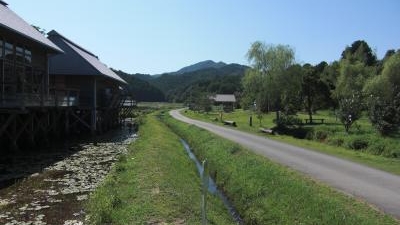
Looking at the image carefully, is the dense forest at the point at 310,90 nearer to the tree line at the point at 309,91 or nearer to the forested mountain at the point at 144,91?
the tree line at the point at 309,91

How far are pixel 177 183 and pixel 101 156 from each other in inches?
381

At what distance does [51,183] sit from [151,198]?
203 inches

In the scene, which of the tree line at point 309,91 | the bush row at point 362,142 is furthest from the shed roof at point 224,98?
the bush row at point 362,142

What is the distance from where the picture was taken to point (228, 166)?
62.3 feet

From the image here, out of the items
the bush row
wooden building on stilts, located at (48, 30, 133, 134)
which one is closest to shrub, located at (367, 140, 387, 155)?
the bush row

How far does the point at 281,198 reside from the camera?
41.3 feet

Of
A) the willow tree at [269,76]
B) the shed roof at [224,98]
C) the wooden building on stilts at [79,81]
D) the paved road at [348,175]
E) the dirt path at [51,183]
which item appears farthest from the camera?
the shed roof at [224,98]

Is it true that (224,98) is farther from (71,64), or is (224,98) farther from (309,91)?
(71,64)

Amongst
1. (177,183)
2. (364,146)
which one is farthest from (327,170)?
(364,146)

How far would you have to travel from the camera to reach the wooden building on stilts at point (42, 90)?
2388cm

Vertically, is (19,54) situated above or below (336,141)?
above

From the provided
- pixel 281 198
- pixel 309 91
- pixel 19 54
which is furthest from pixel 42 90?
pixel 309 91

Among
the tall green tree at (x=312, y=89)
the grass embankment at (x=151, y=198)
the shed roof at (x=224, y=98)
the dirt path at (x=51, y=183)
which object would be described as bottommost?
the dirt path at (x=51, y=183)

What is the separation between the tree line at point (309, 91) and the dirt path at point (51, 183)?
16.1 m
